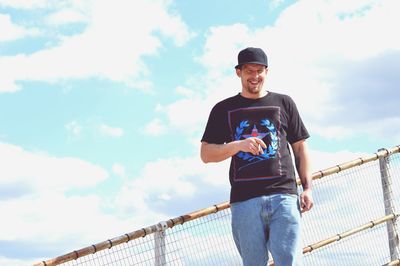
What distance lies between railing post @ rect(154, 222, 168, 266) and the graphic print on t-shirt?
136 centimetres

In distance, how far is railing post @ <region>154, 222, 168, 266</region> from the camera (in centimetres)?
504

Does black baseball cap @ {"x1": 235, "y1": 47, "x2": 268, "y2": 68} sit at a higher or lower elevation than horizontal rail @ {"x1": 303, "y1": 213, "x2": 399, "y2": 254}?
higher

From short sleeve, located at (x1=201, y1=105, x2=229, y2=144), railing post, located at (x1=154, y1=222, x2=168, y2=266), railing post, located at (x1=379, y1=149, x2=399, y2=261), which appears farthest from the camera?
railing post, located at (x1=379, y1=149, x2=399, y2=261)

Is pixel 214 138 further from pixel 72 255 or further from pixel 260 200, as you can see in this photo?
pixel 72 255

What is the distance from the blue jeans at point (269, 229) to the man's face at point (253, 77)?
637mm

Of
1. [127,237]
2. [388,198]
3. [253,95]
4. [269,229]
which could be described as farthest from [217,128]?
[388,198]

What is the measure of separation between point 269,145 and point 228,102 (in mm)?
371

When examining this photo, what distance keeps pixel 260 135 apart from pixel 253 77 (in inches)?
13.6

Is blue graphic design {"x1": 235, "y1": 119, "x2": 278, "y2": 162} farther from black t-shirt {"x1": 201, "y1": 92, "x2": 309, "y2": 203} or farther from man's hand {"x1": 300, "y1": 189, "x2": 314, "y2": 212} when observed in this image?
man's hand {"x1": 300, "y1": 189, "x2": 314, "y2": 212}

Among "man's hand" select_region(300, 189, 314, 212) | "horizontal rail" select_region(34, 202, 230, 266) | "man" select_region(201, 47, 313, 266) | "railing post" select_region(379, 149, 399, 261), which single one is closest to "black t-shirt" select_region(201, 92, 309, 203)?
"man" select_region(201, 47, 313, 266)

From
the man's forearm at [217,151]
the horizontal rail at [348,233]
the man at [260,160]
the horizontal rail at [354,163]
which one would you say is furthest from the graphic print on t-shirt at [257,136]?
the horizontal rail at [348,233]

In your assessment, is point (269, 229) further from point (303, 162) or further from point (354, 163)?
point (354, 163)

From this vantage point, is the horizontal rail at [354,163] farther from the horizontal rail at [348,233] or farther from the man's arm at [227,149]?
the man's arm at [227,149]

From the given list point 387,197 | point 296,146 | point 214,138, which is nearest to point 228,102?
point 214,138
